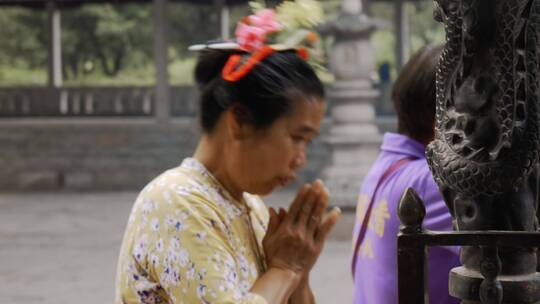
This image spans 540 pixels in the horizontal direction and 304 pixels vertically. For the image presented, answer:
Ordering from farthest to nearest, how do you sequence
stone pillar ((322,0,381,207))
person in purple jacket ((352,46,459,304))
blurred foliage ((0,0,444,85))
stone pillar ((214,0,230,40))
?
blurred foliage ((0,0,444,85))
stone pillar ((214,0,230,40))
stone pillar ((322,0,381,207))
person in purple jacket ((352,46,459,304))

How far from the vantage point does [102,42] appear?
45.9 ft

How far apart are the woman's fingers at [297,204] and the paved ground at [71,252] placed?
4.40 metres

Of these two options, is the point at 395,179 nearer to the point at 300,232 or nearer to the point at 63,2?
the point at 300,232

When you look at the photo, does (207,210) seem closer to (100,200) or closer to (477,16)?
(477,16)

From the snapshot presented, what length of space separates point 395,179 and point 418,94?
21 centimetres

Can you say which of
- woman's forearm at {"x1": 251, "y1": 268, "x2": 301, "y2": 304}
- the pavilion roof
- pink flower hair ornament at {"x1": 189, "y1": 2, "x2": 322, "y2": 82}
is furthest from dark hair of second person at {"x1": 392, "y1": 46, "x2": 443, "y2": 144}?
the pavilion roof

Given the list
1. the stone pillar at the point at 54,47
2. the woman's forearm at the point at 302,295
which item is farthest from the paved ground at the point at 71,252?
the woman's forearm at the point at 302,295

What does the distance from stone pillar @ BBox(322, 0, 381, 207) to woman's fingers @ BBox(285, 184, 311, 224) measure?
6.52m

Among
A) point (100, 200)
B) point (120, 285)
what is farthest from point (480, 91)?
point (100, 200)

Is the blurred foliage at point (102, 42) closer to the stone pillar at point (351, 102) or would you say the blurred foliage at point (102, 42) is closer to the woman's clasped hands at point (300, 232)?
the stone pillar at point (351, 102)

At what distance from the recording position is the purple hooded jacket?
209 cm

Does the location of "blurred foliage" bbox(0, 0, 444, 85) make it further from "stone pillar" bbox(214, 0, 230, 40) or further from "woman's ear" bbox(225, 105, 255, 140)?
"woman's ear" bbox(225, 105, 255, 140)

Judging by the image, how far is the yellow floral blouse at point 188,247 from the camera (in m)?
1.60

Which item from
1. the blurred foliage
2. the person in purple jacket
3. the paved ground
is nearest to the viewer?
the person in purple jacket
